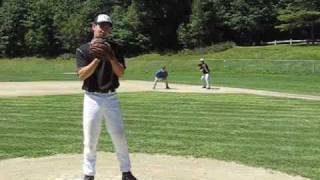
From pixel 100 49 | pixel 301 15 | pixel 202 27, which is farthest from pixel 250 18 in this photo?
pixel 100 49

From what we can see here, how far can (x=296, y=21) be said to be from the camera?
68.9m

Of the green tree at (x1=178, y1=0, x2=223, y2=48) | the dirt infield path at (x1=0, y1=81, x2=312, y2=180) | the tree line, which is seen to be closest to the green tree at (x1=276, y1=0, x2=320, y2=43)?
the tree line

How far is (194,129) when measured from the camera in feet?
48.4

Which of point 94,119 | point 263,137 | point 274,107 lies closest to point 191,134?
point 263,137

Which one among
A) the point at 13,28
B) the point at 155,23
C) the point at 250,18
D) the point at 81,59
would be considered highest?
the point at 250,18

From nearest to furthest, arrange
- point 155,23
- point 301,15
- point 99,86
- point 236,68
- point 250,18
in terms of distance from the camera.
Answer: point 99,86 < point 236,68 < point 301,15 < point 250,18 < point 155,23

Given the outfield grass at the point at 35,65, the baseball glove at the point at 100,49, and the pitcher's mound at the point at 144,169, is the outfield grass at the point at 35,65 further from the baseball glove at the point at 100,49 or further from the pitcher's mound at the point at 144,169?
the baseball glove at the point at 100,49

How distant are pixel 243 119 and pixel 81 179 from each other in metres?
8.96

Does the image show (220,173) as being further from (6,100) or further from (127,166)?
(6,100)

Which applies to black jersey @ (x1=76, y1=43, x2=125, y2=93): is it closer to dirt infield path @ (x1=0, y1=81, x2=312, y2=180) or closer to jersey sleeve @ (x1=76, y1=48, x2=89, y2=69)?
jersey sleeve @ (x1=76, y1=48, x2=89, y2=69)

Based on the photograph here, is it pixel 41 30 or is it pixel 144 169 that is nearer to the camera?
pixel 144 169

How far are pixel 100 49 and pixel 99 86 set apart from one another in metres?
0.52

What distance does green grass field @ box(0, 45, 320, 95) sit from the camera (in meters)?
39.5

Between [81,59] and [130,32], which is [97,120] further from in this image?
[130,32]
